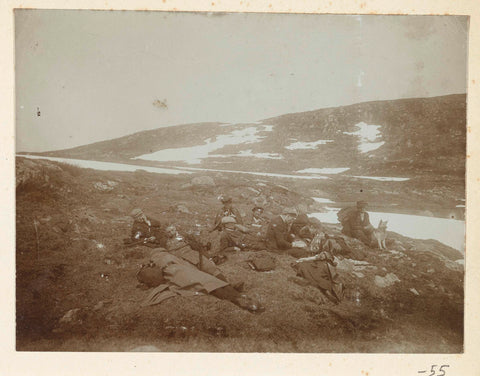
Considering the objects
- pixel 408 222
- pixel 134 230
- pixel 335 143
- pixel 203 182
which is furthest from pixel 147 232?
pixel 408 222

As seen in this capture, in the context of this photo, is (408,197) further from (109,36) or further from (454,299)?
(109,36)

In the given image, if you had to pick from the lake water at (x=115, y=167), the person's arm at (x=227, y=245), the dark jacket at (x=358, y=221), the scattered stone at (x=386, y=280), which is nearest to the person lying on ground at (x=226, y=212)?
the person's arm at (x=227, y=245)

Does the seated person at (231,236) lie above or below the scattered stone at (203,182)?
below

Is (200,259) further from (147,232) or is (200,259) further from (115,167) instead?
(115,167)

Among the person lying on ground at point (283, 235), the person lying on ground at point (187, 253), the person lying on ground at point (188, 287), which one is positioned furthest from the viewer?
the person lying on ground at point (283, 235)

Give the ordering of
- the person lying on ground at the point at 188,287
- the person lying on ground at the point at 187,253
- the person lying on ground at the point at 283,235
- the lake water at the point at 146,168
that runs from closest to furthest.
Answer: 1. the person lying on ground at the point at 188,287
2. the person lying on ground at the point at 187,253
3. the person lying on ground at the point at 283,235
4. the lake water at the point at 146,168

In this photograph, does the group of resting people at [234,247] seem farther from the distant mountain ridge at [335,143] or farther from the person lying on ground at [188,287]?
the distant mountain ridge at [335,143]

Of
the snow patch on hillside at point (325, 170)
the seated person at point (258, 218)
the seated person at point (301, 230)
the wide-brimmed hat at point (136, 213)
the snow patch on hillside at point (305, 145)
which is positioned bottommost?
the seated person at point (301, 230)
